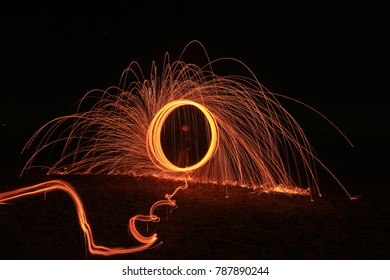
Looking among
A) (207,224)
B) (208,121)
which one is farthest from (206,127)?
(207,224)

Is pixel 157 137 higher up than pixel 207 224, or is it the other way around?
pixel 157 137

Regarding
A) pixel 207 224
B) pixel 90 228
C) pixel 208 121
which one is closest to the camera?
pixel 90 228

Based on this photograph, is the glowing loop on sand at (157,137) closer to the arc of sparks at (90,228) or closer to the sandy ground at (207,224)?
the sandy ground at (207,224)

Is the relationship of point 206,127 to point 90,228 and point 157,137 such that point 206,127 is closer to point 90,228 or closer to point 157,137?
point 157,137

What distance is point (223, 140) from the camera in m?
8.97

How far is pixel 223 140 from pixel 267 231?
3.38 m

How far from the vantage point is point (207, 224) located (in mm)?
6098

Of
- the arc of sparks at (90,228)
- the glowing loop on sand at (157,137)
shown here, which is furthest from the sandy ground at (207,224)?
the glowing loop on sand at (157,137)

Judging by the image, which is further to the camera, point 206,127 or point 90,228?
point 206,127

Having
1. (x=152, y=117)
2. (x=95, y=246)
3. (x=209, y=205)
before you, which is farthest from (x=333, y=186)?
(x=95, y=246)

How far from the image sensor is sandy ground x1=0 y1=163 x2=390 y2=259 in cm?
508

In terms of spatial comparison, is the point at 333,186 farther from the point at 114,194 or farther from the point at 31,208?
the point at 31,208

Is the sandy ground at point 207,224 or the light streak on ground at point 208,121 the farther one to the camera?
the light streak on ground at point 208,121

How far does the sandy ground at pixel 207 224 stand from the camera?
5.08m
